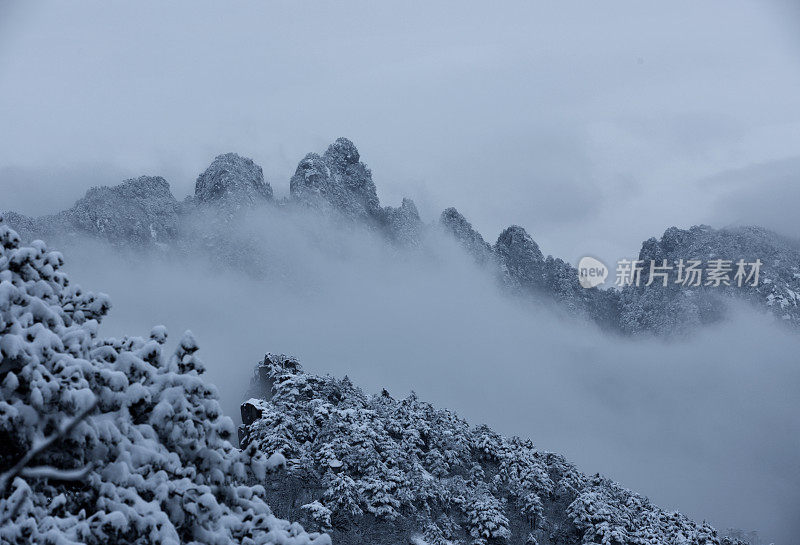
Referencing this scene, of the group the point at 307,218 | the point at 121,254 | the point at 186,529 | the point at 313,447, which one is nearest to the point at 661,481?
the point at 307,218

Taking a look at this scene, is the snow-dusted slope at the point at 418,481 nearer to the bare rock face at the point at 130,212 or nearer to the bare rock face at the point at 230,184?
the bare rock face at the point at 230,184

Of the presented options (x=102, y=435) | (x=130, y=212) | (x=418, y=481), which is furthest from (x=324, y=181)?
(x=102, y=435)

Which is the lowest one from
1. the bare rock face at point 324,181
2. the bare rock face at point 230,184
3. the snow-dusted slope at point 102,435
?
the snow-dusted slope at point 102,435

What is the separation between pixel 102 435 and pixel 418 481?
3560 cm

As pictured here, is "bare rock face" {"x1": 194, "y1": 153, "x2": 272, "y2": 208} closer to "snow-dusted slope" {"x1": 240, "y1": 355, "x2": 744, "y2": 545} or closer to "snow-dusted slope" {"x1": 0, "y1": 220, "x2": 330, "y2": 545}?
"snow-dusted slope" {"x1": 240, "y1": 355, "x2": 744, "y2": 545}

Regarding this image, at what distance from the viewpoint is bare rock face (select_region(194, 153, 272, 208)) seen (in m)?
180

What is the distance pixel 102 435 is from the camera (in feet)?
35.2

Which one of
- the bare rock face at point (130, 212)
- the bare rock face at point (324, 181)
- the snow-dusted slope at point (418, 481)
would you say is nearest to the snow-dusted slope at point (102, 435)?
the snow-dusted slope at point (418, 481)

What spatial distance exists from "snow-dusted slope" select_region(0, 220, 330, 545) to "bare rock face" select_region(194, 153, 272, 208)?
→ 17104cm

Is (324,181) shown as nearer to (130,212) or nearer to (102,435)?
(130,212)

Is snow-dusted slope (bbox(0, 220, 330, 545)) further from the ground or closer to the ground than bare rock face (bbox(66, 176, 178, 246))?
closer to the ground

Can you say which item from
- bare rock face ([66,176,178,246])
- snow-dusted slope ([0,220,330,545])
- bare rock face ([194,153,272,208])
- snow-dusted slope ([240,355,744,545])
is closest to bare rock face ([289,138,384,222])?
bare rock face ([194,153,272,208])

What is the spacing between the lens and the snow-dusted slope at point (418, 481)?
41.0 meters

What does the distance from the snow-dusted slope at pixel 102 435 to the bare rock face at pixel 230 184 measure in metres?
171
